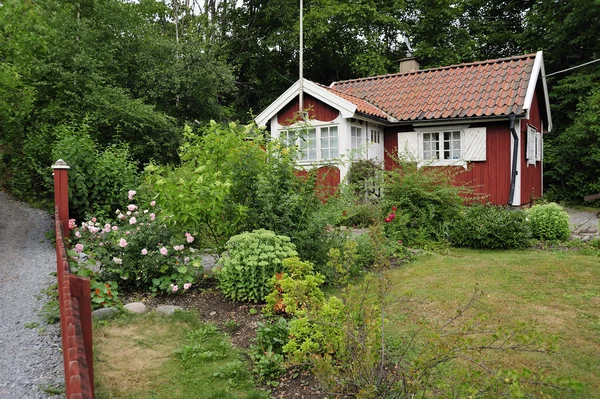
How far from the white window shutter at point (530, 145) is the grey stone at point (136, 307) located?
1219 centimetres

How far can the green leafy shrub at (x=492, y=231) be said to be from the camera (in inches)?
330

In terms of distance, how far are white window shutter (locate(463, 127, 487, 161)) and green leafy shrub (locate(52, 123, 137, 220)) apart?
8894 mm

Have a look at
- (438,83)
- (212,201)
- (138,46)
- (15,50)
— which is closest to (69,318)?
(212,201)

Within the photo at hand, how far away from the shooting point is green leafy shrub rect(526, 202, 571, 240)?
8883 mm

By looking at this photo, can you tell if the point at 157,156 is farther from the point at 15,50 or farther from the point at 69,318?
the point at 69,318

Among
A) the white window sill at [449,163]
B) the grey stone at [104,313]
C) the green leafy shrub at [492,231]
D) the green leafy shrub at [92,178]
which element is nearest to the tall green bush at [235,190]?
the grey stone at [104,313]

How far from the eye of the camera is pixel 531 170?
557 inches

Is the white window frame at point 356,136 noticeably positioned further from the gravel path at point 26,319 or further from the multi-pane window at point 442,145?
the gravel path at point 26,319

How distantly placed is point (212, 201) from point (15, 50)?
5505 mm

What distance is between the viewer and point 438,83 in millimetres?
14094

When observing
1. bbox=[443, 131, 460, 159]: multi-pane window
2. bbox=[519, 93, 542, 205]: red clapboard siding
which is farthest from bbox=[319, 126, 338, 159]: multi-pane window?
bbox=[519, 93, 542, 205]: red clapboard siding

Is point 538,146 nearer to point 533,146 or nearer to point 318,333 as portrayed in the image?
point 533,146

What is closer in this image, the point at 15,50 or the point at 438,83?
the point at 15,50

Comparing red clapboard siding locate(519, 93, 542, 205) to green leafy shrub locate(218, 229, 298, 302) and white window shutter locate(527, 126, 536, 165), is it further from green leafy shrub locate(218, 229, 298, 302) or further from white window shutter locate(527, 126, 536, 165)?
green leafy shrub locate(218, 229, 298, 302)
